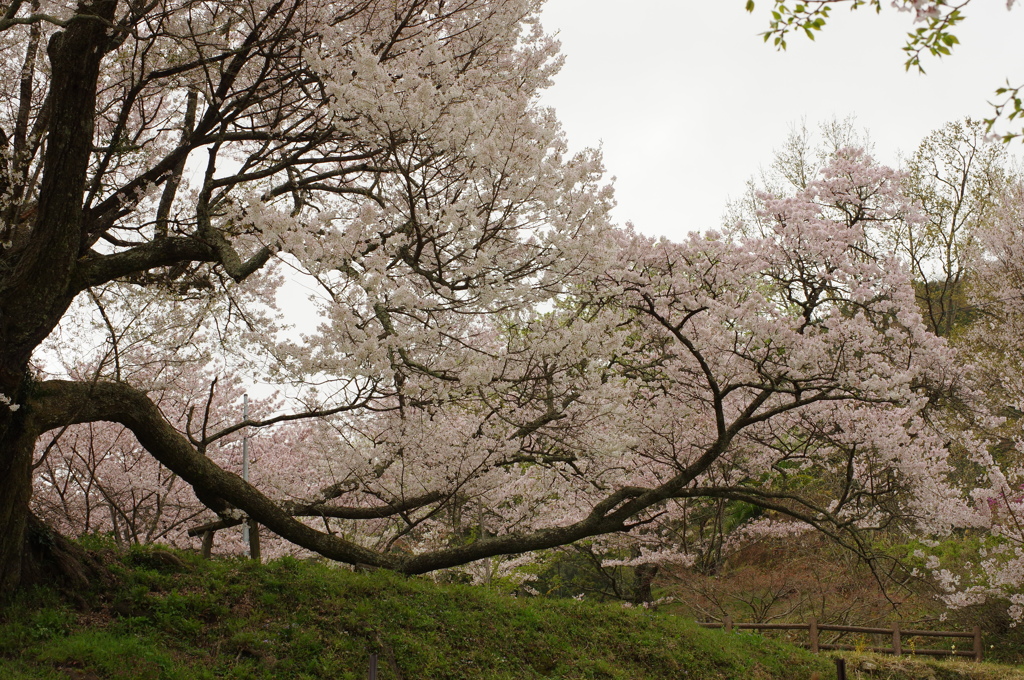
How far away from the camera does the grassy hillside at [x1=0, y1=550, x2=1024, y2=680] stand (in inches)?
197

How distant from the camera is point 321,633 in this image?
611 cm

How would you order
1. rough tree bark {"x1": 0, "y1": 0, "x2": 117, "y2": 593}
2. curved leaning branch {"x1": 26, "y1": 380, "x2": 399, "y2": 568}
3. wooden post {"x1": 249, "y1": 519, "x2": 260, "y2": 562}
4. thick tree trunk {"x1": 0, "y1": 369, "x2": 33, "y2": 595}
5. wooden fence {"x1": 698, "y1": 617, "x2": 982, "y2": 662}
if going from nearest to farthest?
1. rough tree bark {"x1": 0, "y1": 0, "x2": 117, "y2": 593}
2. thick tree trunk {"x1": 0, "y1": 369, "x2": 33, "y2": 595}
3. curved leaning branch {"x1": 26, "y1": 380, "x2": 399, "y2": 568}
4. wooden post {"x1": 249, "y1": 519, "x2": 260, "y2": 562}
5. wooden fence {"x1": 698, "y1": 617, "x2": 982, "y2": 662}

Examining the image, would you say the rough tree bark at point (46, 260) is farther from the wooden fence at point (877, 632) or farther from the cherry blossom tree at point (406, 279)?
the wooden fence at point (877, 632)

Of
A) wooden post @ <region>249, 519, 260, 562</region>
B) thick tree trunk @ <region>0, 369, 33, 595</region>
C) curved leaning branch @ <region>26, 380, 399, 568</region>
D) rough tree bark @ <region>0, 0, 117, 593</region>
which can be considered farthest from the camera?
wooden post @ <region>249, 519, 260, 562</region>

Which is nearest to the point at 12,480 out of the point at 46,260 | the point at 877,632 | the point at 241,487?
the point at 46,260

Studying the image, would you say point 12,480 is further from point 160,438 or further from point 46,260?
point 46,260

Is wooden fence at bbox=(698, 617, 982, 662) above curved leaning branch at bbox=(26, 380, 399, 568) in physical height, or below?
below

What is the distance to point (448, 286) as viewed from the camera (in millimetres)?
5996

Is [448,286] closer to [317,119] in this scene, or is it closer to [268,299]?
[317,119]

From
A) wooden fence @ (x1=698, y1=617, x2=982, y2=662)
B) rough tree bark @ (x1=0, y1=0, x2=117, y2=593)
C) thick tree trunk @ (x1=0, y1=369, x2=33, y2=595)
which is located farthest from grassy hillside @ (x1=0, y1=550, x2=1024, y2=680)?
wooden fence @ (x1=698, y1=617, x2=982, y2=662)

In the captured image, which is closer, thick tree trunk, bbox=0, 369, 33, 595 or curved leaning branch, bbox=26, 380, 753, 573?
thick tree trunk, bbox=0, 369, 33, 595

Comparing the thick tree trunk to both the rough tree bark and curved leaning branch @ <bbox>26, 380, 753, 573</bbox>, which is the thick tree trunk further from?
curved leaning branch @ <bbox>26, 380, 753, 573</bbox>

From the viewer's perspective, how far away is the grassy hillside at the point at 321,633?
197 inches

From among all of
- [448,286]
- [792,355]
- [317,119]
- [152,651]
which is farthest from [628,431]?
[152,651]
